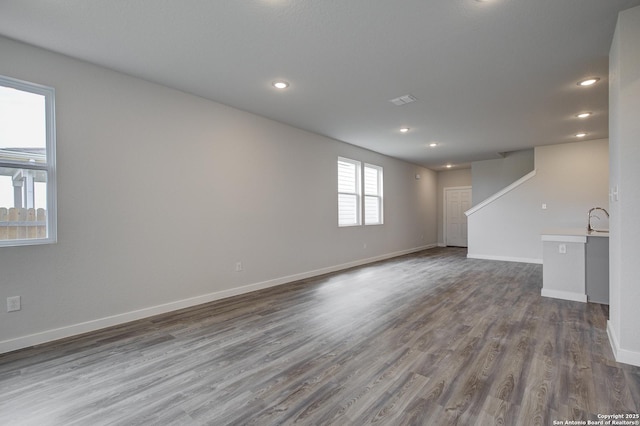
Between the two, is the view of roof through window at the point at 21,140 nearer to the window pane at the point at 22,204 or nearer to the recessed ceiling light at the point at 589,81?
the window pane at the point at 22,204

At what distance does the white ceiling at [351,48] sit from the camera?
230 cm

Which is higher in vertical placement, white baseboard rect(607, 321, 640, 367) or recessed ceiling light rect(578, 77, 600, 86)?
recessed ceiling light rect(578, 77, 600, 86)

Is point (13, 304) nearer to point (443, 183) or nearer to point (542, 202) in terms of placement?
point (542, 202)

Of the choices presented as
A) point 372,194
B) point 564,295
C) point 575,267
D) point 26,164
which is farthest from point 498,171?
point 26,164

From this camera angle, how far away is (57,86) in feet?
9.53

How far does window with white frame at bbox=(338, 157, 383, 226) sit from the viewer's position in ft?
21.5

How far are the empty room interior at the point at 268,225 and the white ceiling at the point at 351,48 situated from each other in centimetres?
3

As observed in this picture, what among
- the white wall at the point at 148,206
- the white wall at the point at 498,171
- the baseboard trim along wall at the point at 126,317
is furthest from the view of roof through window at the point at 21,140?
the white wall at the point at 498,171

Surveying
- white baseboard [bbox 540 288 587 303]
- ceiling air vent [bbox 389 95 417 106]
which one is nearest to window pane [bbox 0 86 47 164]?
ceiling air vent [bbox 389 95 417 106]

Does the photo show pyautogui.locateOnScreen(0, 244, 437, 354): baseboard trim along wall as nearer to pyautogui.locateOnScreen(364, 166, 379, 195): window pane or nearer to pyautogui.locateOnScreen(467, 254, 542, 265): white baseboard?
pyautogui.locateOnScreen(364, 166, 379, 195): window pane

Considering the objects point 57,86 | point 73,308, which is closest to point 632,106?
point 57,86

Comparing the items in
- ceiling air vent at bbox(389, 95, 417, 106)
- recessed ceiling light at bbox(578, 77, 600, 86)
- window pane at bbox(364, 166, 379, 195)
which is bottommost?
window pane at bbox(364, 166, 379, 195)

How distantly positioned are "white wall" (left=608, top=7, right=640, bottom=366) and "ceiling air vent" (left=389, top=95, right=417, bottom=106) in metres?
1.97

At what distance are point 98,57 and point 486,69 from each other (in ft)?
12.5
